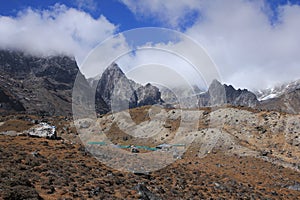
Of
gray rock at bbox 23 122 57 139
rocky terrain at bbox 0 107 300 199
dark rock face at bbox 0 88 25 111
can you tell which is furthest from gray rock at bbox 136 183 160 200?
dark rock face at bbox 0 88 25 111

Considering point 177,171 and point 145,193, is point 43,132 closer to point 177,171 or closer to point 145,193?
point 177,171

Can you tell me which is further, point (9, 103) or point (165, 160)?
point (9, 103)

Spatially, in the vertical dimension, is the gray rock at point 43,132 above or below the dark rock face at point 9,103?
below

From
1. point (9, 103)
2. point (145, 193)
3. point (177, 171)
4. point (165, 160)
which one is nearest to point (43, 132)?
point (165, 160)

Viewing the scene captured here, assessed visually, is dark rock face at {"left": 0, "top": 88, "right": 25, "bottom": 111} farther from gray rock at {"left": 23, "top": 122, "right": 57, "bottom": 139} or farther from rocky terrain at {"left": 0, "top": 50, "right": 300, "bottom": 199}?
gray rock at {"left": 23, "top": 122, "right": 57, "bottom": 139}

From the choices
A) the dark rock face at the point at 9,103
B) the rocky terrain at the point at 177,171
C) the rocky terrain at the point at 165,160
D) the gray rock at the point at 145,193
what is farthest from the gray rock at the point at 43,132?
the dark rock face at the point at 9,103

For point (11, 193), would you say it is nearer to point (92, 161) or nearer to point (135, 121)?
Result: point (92, 161)

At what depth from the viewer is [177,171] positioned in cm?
3167

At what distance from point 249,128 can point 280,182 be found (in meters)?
31.0

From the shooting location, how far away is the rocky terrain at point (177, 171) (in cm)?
2020

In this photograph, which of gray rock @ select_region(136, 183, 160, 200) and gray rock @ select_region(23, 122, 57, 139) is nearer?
gray rock @ select_region(136, 183, 160, 200)

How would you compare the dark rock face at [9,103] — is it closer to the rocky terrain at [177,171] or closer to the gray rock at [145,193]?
the rocky terrain at [177,171]

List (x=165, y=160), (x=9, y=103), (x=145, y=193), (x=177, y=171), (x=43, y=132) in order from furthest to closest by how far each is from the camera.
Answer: (x=9, y=103)
(x=165, y=160)
(x=43, y=132)
(x=177, y=171)
(x=145, y=193)

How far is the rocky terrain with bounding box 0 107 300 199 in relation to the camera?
66.3 ft
